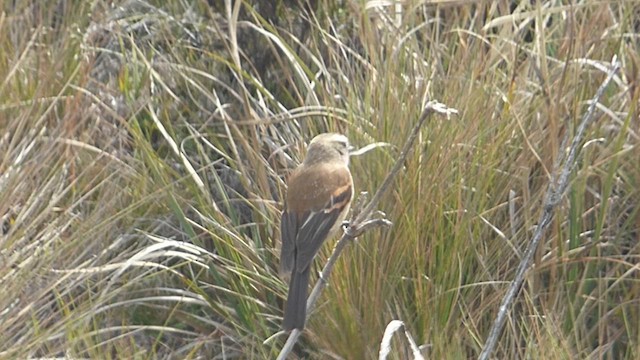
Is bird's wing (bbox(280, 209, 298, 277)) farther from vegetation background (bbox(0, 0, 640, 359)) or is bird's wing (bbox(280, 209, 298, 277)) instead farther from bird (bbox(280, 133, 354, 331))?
vegetation background (bbox(0, 0, 640, 359))

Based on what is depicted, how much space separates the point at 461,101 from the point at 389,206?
0.45 m

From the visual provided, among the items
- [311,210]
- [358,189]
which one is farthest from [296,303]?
[358,189]

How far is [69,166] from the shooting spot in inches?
163

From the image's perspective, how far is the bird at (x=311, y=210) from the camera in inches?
138

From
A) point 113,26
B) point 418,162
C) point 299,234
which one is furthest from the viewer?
point 113,26

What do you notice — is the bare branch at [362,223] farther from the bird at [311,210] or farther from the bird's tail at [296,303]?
the bird at [311,210]

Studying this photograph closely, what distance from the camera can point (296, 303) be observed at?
3412 millimetres

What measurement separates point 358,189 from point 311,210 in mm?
531

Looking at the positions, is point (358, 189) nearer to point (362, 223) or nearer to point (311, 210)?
point (311, 210)

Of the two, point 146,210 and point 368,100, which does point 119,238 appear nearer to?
point 146,210

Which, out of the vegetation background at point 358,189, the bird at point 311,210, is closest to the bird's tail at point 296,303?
the bird at point 311,210

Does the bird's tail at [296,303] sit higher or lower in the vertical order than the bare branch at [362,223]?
lower

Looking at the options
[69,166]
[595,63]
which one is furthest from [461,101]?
[69,166]

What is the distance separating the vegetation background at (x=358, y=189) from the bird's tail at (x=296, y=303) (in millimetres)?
287
